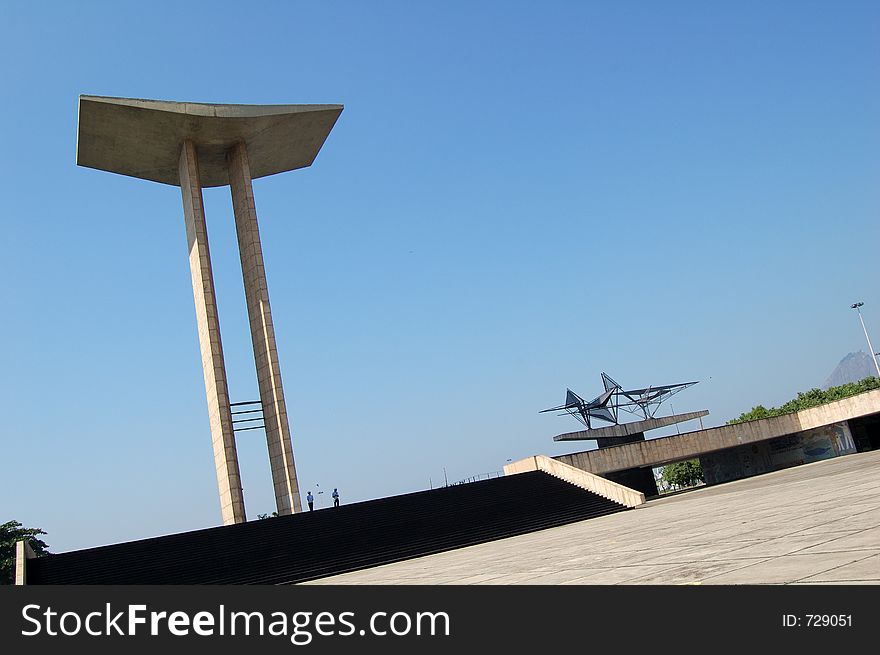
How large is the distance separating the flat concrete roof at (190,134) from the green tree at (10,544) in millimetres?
26045

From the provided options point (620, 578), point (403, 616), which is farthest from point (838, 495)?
point (403, 616)

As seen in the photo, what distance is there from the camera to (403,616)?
542 centimetres

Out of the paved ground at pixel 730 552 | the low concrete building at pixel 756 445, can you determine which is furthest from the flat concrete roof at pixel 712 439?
the paved ground at pixel 730 552

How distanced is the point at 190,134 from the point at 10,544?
104 feet

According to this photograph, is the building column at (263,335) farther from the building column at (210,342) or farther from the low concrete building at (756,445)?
the low concrete building at (756,445)

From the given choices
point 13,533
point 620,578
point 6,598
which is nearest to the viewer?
point 6,598

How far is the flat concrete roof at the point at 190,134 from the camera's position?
97.7 ft

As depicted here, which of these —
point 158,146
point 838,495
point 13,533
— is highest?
point 158,146

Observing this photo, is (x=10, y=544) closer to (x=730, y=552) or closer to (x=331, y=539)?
(x=331, y=539)

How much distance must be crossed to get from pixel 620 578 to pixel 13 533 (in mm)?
52959

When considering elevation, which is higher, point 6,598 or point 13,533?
point 13,533

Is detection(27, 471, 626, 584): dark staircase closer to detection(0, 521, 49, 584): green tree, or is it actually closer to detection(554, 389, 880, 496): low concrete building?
detection(554, 389, 880, 496): low concrete building

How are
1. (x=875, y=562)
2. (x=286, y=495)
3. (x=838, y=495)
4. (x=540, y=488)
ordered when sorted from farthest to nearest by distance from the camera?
(x=286, y=495) → (x=540, y=488) → (x=838, y=495) → (x=875, y=562)

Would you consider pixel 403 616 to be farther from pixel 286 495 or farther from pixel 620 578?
pixel 286 495
